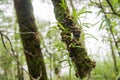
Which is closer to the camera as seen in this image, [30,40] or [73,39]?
[73,39]

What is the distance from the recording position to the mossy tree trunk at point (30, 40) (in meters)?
2.02

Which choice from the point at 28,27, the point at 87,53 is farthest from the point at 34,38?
the point at 87,53

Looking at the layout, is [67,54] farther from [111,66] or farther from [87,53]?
[111,66]

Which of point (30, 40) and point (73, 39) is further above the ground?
point (73, 39)

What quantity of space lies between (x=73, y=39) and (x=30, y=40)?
1004 millimetres

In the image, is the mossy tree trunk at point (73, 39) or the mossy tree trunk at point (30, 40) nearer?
the mossy tree trunk at point (73, 39)

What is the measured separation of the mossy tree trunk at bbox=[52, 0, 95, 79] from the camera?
3.59ft

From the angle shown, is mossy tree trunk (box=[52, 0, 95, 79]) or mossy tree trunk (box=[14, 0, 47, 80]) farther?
mossy tree trunk (box=[14, 0, 47, 80])

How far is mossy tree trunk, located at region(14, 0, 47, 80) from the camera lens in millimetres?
2018

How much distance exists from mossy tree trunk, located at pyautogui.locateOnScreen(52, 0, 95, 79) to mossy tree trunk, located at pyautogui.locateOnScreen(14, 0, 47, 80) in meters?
0.89

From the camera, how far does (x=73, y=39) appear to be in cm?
108

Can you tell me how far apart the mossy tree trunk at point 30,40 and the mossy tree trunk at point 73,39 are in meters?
0.89

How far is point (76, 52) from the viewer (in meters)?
1.13

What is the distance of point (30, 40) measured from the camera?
2.05m
